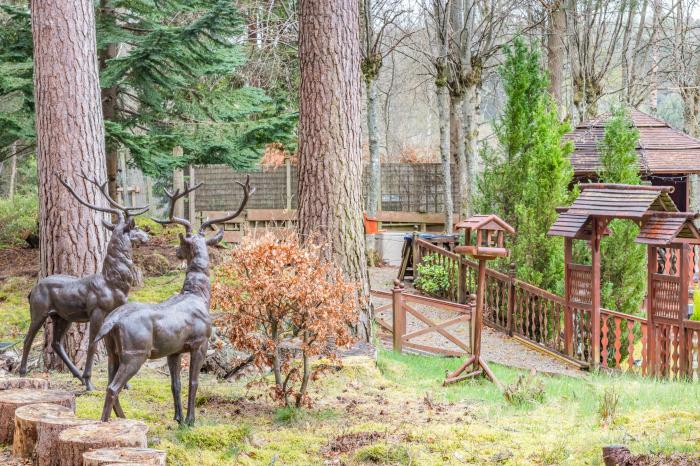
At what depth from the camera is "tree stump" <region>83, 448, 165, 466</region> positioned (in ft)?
16.4

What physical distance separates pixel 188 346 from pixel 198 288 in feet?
1.70

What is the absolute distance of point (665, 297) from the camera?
11586mm

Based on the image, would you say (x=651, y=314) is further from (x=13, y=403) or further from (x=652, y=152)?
(x=652, y=152)

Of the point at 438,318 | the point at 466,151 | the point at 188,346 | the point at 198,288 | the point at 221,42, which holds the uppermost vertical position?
the point at 221,42

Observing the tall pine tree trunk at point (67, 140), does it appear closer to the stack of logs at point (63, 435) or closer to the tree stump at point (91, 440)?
the stack of logs at point (63, 435)

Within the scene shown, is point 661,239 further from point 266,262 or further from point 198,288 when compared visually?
point 198,288

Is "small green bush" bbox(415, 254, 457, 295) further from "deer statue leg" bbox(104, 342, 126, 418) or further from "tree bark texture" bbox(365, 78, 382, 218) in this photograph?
"deer statue leg" bbox(104, 342, 126, 418)

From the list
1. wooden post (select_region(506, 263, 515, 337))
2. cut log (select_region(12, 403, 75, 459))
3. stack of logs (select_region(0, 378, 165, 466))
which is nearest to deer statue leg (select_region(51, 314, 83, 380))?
stack of logs (select_region(0, 378, 165, 466))

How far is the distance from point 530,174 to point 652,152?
5.98 metres

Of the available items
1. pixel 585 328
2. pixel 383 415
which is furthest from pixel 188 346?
pixel 585 328

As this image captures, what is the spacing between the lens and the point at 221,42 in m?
14.8

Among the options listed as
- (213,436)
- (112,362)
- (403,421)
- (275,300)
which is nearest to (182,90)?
(275,300)

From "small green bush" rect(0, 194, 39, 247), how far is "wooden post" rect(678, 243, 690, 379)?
43.2ft

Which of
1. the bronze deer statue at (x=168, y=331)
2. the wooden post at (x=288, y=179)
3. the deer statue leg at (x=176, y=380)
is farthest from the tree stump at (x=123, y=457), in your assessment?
the wooden post at (x=288, y=179)
